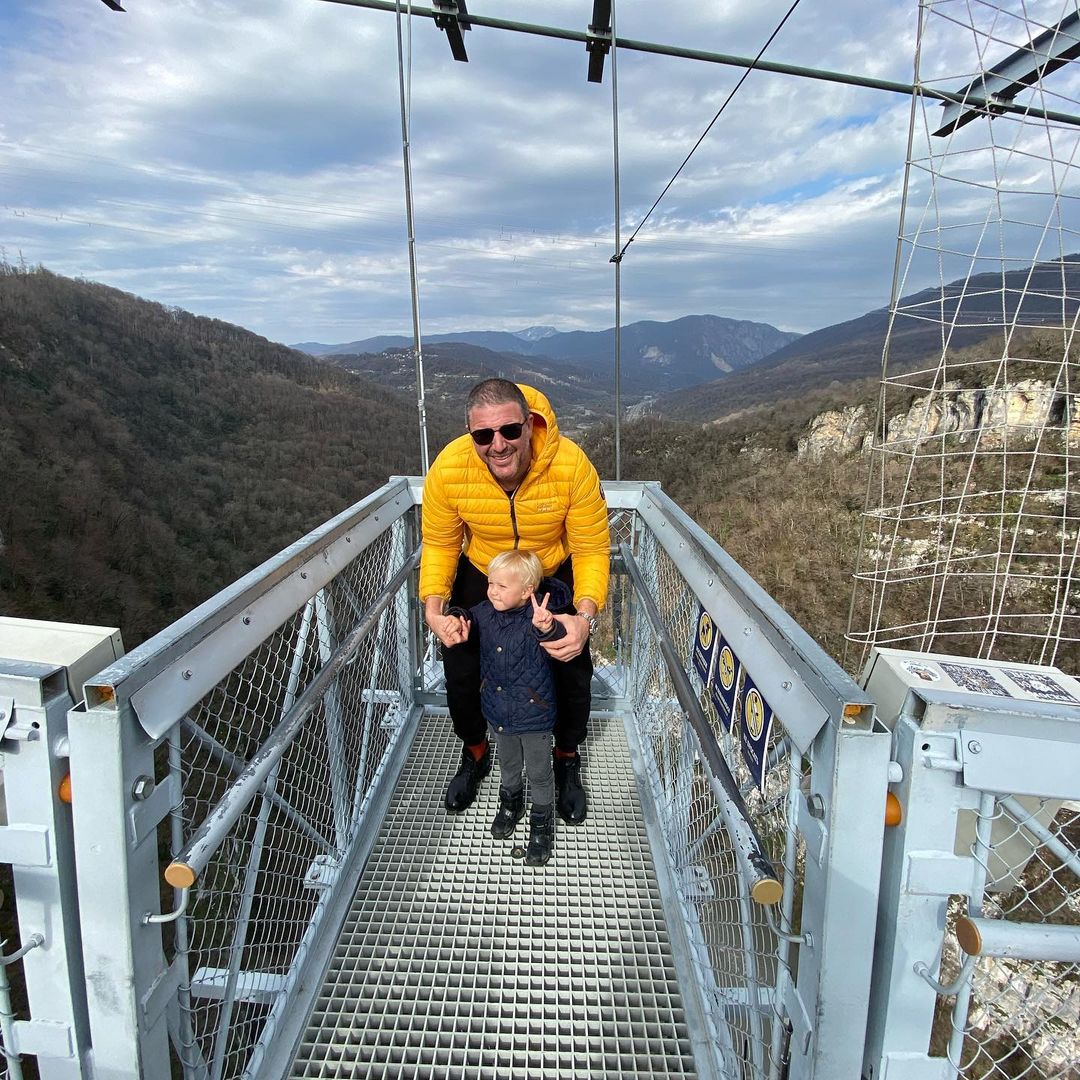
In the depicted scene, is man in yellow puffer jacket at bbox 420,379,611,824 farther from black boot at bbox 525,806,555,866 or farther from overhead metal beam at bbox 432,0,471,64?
overhead metal beam at bbox 432,0,471,64

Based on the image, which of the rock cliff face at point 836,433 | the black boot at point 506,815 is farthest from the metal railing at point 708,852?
the rock cliff face at point 836,433

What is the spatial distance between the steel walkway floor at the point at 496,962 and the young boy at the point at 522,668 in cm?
19

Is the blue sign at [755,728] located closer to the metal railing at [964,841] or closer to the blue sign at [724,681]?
the blue sign at [724,681]

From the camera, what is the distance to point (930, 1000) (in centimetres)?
95

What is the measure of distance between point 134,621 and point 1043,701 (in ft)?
85.4

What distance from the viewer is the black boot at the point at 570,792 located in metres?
2.25

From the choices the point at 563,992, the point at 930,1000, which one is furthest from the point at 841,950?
the point at 563,992

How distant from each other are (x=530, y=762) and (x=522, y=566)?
63 cm

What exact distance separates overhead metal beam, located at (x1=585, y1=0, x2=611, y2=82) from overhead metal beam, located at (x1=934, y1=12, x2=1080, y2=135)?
1.91m

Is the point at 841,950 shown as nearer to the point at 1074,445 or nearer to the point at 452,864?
the point at 452,864

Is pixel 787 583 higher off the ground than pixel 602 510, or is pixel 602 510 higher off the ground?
pixel 602 510

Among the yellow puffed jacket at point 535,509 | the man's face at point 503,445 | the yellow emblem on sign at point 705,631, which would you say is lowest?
the yellow emblem on sign at point 705,631

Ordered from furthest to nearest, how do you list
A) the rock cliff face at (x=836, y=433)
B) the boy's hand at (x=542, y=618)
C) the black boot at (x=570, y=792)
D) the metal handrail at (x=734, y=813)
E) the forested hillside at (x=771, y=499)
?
1. the rock cliff face at (x=836, y=433)
2. the forested hillside at (x=771, y=499)
3. the black boot at (x=570, y=792)
4. the boy's hand at (x=542, y=618)
5. the metal handrail at (x=734, y=813)

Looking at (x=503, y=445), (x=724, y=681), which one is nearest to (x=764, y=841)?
(x=724, y=681)
